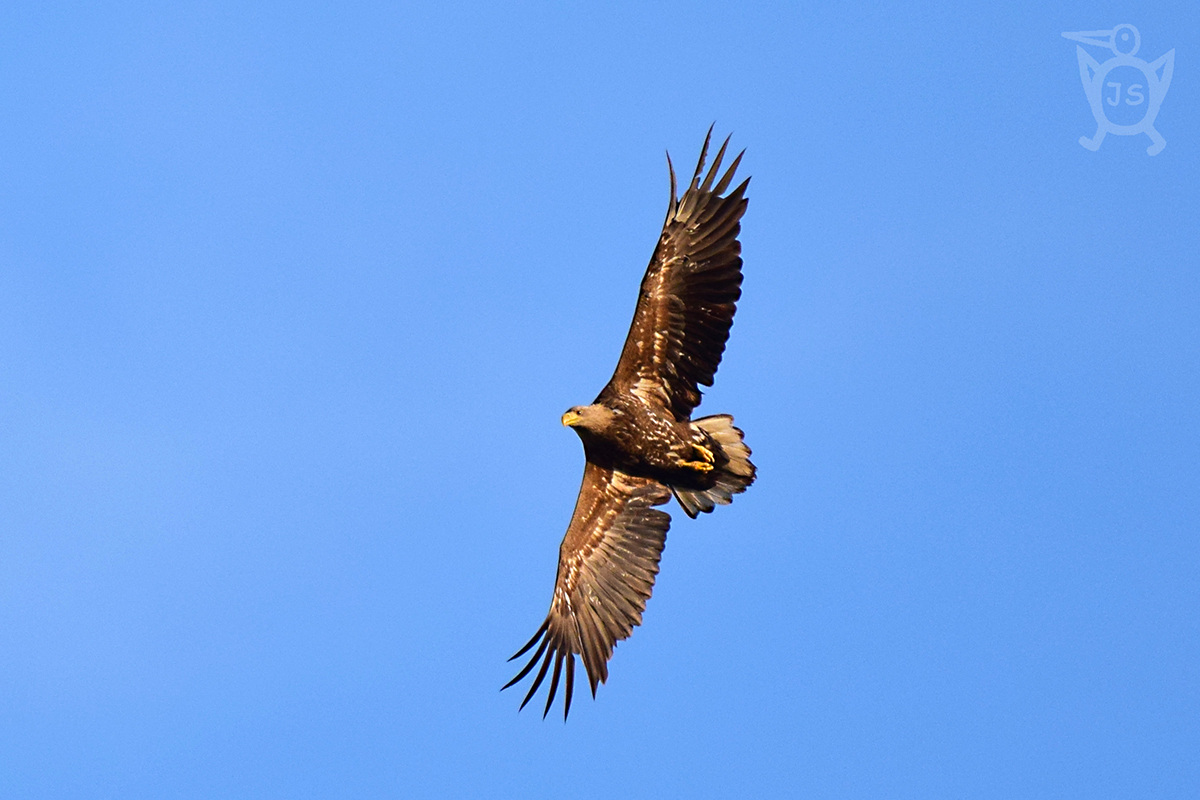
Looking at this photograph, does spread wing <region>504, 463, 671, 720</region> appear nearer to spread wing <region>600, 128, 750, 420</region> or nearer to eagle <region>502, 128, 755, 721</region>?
eagle <region>502, 128, 755, 721</region>

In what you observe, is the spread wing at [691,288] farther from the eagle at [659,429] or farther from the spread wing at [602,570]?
the spread wing at [602,570]

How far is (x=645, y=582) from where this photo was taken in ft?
62.7

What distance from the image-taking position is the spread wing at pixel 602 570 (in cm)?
1891

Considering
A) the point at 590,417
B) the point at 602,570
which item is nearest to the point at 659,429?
the point at 590,417

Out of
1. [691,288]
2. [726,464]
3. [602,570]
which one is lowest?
[602,570]

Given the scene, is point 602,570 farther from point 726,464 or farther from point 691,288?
point 691,288

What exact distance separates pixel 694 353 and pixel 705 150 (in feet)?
6.40

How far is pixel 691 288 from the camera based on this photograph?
18.4m

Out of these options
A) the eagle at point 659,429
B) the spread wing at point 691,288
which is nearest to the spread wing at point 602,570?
the eagle at point 659,429

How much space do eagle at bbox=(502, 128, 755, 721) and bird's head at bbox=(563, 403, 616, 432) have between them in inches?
0.5

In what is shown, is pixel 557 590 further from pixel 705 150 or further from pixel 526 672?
pixel 705 150

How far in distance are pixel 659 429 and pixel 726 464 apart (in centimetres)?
77

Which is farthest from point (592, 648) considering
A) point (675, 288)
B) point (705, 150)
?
point (705, 150)

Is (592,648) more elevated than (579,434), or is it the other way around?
(579,434)
